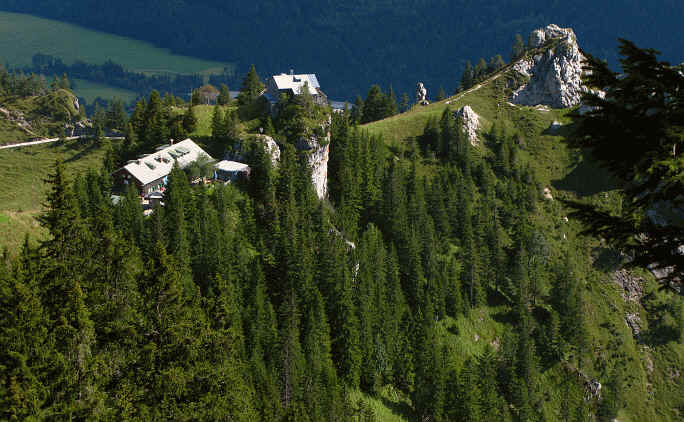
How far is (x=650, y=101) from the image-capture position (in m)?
13.9

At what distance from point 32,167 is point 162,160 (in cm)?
7375

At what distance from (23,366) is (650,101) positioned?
3736 cm

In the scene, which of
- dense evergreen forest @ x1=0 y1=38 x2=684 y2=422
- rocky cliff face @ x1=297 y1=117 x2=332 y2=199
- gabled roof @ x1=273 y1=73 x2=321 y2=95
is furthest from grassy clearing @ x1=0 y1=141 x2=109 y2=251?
gabled roof @ x1=273 y1=73 x2=321 y2=95

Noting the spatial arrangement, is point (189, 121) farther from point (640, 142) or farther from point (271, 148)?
point (640, 142)

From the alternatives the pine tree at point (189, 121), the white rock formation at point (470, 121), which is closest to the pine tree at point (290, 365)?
the pine tree at point (189, 121)

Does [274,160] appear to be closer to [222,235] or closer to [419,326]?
[222,235]

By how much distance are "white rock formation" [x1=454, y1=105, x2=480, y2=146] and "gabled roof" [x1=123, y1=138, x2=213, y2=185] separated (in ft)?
323

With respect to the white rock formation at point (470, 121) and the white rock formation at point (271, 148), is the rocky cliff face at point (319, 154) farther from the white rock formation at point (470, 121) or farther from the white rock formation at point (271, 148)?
the white rock formation at point (470, 121)

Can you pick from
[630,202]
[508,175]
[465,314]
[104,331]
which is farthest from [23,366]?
[508,175]

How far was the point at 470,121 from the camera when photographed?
184375 millimetres

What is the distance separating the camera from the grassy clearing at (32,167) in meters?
130

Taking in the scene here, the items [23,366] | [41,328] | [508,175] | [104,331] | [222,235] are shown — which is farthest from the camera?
[508,175]

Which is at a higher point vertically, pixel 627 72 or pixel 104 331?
pixel 627 72

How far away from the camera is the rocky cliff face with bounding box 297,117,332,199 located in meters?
119
